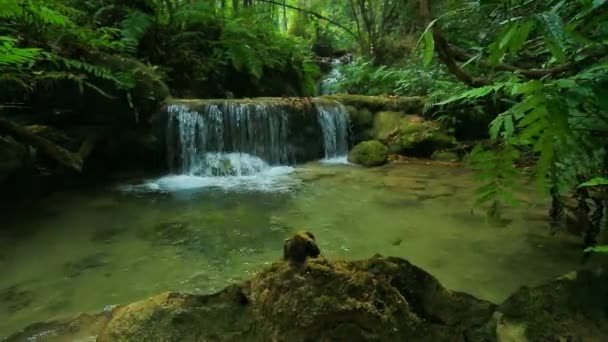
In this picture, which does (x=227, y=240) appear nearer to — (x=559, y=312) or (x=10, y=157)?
(x=10, y=157)

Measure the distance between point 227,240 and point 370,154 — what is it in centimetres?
417

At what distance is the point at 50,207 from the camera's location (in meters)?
4.80

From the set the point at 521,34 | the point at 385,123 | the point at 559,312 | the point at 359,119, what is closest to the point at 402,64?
the point at 359,119

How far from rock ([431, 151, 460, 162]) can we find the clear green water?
66.0 inches

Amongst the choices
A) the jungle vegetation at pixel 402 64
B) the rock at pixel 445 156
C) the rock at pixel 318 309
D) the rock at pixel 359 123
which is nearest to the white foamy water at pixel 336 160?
the rock at pixel 359 123

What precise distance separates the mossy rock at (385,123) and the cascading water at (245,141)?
659mm

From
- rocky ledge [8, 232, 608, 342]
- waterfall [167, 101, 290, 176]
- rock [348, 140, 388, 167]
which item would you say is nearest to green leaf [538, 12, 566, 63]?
rocky ledge [8, 232, 608, 342]

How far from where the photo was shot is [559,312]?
1.63m

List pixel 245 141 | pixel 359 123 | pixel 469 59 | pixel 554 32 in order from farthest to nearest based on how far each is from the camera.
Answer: pixel 359 123 < pixel 245 141 < pixel 469 59 < pixel 554 32

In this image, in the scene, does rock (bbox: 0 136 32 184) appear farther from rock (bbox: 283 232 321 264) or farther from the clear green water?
rock (bbox: 283 232 321 264)

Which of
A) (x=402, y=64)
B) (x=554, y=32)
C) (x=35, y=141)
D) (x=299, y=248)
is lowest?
(x=299, y=248)

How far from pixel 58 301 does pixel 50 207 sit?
8.05 feet

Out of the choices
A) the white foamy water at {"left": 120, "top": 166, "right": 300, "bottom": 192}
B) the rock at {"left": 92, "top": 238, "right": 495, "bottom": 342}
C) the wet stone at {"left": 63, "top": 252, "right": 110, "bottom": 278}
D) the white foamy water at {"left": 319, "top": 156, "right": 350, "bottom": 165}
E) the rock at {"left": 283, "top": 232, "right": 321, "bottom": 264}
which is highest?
the rock at {"left": 283, "top": 232, "right": 321, "bottom": 264}

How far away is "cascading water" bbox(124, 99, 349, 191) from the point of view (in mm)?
6676
